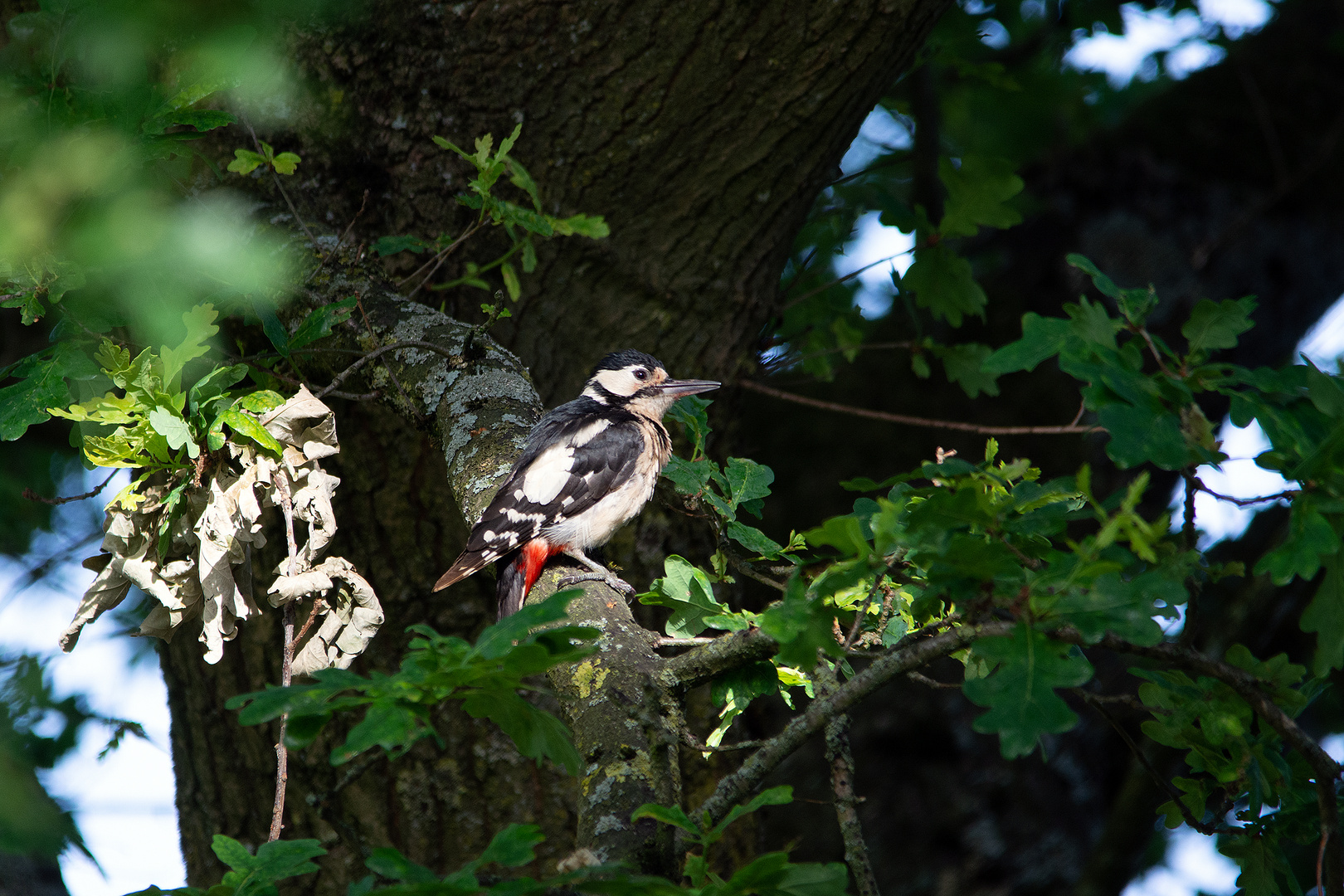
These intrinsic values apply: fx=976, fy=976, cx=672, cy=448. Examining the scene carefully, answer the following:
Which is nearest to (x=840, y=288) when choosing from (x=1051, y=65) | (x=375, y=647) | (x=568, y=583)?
(x=568, y=583)

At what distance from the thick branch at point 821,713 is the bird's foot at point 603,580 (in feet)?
2.97

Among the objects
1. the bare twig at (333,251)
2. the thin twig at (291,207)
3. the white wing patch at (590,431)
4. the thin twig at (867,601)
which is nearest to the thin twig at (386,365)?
the bare twig at (333,251)

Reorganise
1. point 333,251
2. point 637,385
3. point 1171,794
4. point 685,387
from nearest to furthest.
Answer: point 1171,794, point 333,251, point 685,387, point 637,385

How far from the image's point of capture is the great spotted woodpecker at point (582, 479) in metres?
2.53

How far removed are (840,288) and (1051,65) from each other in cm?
358

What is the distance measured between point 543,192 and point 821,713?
7.17 feet

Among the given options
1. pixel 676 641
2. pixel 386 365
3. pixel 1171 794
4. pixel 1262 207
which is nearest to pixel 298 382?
pixel 386 365

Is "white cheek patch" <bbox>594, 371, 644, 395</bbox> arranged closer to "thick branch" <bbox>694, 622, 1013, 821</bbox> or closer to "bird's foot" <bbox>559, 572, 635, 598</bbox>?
"bird's foot" <bbox>559, 572, 635, 598</bbox>

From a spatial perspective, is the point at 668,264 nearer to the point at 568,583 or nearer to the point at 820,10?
the point at 820,10

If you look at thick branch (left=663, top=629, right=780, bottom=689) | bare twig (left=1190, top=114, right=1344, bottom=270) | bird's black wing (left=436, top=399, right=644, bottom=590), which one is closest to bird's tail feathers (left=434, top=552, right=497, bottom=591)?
bird's black wing (left=436, top=399, right=644, bottom=590)

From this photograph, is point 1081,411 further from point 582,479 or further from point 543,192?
point 543,192

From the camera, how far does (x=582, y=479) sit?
312 centimetres

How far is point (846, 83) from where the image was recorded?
2.95 m

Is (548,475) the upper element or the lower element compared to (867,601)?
upper
